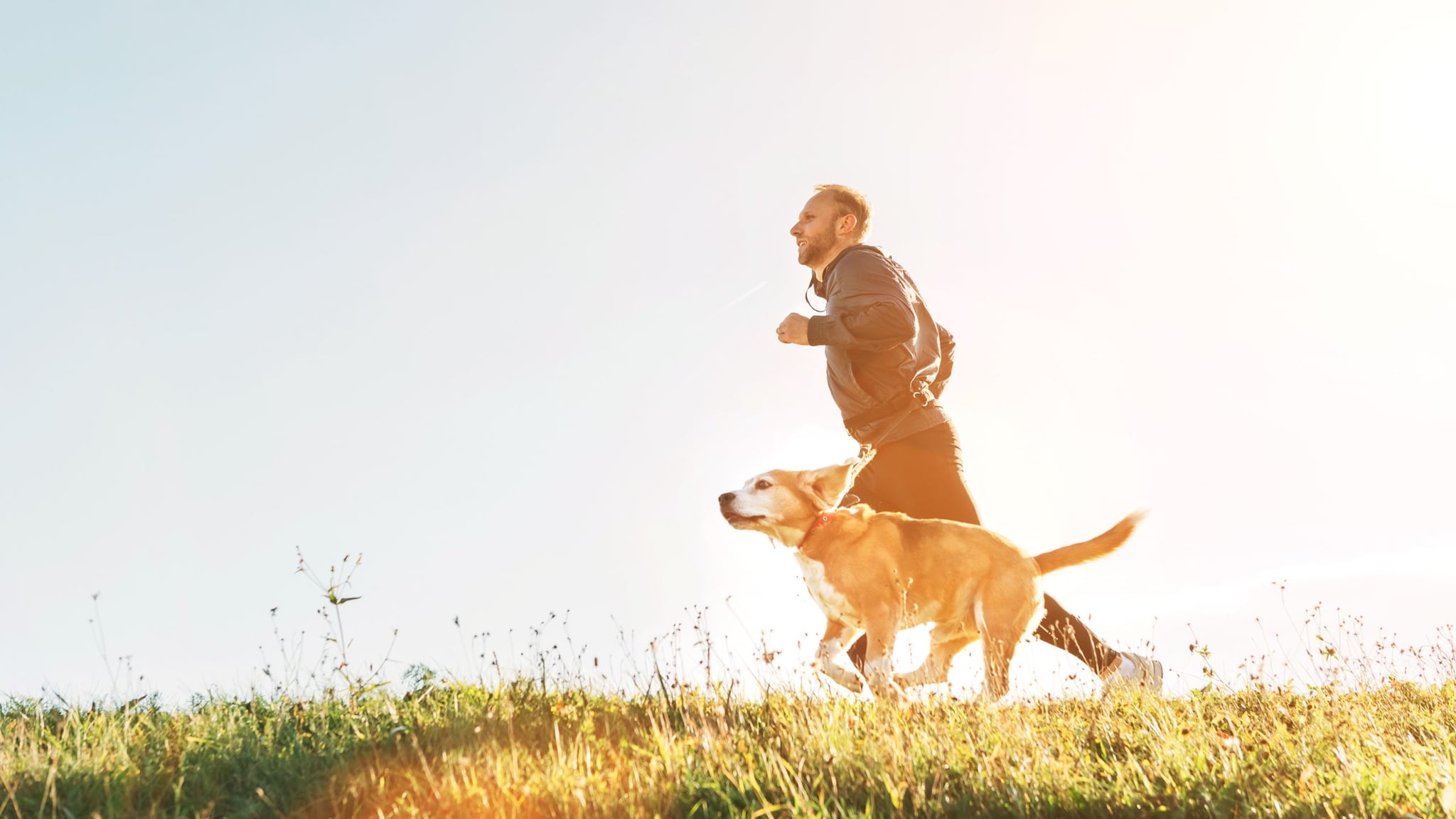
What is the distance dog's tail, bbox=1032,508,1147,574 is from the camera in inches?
248

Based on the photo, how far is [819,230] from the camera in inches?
265

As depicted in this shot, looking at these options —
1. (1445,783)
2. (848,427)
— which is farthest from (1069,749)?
(848,427)

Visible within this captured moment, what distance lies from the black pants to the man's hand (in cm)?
83

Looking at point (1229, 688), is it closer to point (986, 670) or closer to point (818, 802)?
point (986, 670)

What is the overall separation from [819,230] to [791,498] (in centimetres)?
184

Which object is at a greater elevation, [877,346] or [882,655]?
[877,346]

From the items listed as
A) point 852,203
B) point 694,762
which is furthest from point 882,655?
point 852,203

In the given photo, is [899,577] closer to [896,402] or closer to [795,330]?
[896,402]

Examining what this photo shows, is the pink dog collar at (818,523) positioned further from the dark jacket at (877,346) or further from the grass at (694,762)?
the grass at (694,762)

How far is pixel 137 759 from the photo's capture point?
4.13 metres

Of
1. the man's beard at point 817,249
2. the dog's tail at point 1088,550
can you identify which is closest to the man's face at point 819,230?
the man's beard at point 817,249

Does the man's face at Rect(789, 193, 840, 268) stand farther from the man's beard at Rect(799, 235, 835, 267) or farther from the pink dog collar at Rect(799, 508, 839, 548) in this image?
the pink dog collar at Rect(799, 508, 839, 548)

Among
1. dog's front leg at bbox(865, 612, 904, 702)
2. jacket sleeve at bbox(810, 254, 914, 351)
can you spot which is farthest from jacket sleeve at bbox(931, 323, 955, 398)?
dog's front leg at bbox(865, 612, 904, 702)

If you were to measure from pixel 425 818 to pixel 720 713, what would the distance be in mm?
1440
